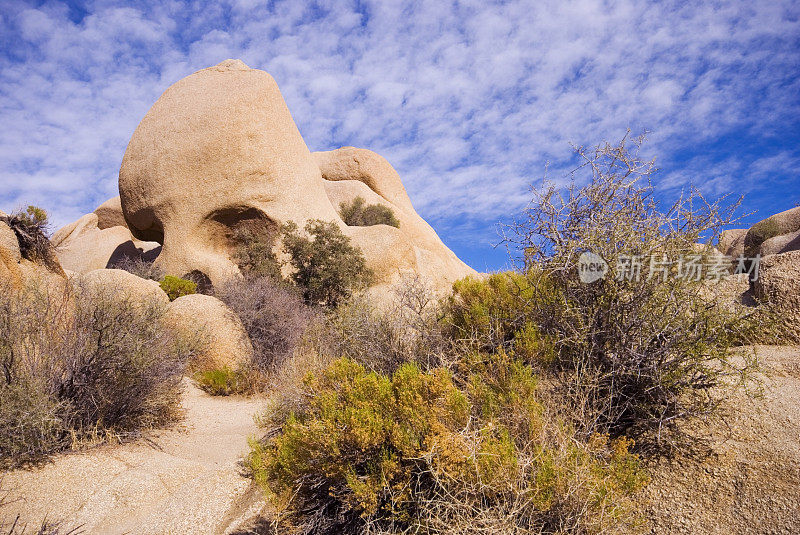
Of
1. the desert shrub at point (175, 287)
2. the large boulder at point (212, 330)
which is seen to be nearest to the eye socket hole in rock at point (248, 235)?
the desert shrub at point (175, 287)

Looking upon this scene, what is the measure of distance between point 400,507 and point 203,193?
13817 mm

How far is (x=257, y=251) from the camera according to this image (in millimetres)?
14078

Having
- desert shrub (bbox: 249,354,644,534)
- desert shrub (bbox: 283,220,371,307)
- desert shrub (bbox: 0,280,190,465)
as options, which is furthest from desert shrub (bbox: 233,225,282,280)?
desert shrub (bbox: 249,354,644,534)

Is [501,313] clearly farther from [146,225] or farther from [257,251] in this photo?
[146,225]

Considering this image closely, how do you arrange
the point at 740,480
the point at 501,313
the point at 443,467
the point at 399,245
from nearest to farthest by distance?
the point at 443,467
the point at 740,480
the point at 501,313
the point at 399,245

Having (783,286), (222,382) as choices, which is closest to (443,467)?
(783,286)

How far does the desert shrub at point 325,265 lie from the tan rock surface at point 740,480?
389 inches

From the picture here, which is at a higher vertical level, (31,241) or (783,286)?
(31,241)

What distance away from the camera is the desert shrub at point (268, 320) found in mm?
8969

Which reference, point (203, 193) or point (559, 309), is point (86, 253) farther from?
point (559, 309)

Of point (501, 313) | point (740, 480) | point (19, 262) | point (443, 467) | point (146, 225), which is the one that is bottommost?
point (740, 480)

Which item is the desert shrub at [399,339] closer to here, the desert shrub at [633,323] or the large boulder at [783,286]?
the desert shrub at [633,323]

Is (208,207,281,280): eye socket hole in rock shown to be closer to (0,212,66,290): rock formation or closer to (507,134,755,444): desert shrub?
(0,212,66,290): rock formation

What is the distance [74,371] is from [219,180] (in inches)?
414
